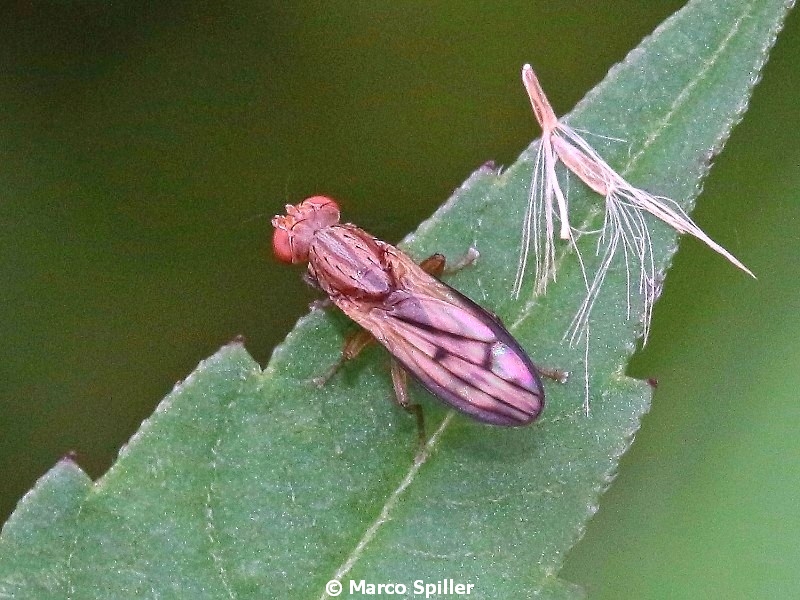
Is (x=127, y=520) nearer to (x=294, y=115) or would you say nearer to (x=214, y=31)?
(x=294, y=115)

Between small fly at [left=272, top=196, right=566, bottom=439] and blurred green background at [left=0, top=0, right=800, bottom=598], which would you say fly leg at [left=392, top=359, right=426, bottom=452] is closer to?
small fly at [left=272, top=196, right=566, bottom=439]

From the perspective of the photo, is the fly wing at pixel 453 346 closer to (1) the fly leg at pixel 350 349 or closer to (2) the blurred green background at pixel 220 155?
(1) the fly leg at pixel 350 349

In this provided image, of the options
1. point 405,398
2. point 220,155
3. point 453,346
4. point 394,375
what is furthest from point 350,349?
point 220,155

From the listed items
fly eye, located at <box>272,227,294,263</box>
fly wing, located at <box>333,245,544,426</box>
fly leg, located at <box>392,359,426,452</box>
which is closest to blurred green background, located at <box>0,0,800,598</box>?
fly eye, located at <box>272,227,294,263</box>

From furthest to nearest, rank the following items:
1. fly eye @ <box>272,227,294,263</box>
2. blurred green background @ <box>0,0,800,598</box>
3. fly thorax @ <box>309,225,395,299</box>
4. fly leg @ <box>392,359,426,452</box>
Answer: blurred green background @ <box>0,0,800,598</box> < fly eye @ <box>272,227,294,263</box> < fly thorax @ <box>309,225,395,299</box> < fly leg @ <box>392,359,426,452</box>

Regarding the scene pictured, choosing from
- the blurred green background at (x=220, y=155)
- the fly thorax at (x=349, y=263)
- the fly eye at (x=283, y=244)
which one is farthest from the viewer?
the blurred green background at (x=220, y=155)

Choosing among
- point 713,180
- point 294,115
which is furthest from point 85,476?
point 713,180

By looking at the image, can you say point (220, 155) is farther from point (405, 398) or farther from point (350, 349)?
point (405, 398)

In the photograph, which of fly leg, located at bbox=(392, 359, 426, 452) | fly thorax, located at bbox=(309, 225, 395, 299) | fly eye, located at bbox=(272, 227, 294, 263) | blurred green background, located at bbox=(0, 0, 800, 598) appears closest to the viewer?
fly leg, located at bbox=(392, 359, 426, 452)

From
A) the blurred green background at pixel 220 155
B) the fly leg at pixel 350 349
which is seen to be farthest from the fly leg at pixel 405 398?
the blurred green background at pixel 220 155
